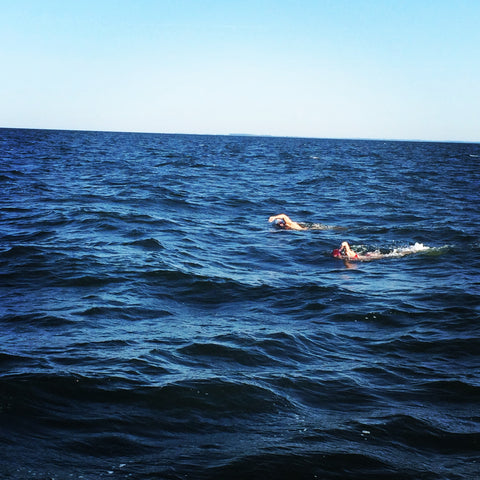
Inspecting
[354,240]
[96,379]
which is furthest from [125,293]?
[354,240]

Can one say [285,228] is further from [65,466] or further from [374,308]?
[65,466]

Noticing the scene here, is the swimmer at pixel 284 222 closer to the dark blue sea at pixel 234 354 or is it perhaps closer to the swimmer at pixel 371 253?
the dark blue sea at pixel 234 354

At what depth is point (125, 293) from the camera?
9250 mm

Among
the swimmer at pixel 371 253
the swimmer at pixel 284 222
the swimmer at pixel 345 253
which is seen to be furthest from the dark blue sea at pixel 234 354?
the swimmer at pixel 284 222

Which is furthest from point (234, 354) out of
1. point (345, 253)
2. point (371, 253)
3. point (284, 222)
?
point (284, 222)

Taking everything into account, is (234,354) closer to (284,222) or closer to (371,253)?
(371,253)

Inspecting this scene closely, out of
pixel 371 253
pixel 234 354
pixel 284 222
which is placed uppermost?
pixel 284 222

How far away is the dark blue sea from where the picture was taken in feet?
15.1

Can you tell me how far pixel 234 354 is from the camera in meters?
6.82

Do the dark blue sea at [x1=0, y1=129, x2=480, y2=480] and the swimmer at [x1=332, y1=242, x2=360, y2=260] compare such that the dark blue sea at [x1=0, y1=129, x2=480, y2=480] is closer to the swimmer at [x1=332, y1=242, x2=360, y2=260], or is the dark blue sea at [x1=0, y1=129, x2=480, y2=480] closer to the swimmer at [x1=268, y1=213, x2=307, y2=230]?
the swimmer at [x1=332, y1=242, x2=360, y2=260]

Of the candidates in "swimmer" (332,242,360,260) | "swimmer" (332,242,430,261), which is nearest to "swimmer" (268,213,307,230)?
"swimmer" (332,242,430,261)

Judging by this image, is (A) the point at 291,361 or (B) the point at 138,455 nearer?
(B) the point at 138,455

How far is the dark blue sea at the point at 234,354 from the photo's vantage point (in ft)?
15.1

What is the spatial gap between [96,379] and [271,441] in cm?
216
